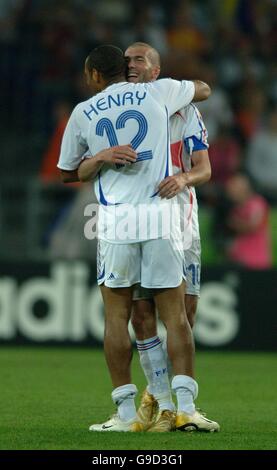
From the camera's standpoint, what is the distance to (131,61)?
277 inches

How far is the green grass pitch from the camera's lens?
6.29 m

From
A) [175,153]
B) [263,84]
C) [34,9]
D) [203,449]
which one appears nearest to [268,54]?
[263,84]

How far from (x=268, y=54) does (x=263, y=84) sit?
726 millimetres

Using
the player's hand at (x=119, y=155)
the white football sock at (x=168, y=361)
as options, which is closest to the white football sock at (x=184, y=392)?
the white football sock at (x=168, y=361)

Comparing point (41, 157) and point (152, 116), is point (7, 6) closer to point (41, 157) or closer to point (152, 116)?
point (41, 157)

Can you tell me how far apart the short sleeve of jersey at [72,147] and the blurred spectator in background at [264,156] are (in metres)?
7.63

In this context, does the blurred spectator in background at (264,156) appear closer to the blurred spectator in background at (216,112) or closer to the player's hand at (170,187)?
the blurred spectator in background at (216,112)

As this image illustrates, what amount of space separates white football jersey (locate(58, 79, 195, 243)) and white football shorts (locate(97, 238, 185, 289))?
51mm

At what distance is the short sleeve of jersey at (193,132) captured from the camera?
23.2 ft

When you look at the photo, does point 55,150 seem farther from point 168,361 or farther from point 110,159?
point 110,159

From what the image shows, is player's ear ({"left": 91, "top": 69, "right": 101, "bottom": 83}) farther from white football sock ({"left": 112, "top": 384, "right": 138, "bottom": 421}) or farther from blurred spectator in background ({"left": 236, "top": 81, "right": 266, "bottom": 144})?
blurred spectator in background ({"left": 236, "top": 81, "right": 266, "bottom": 144})

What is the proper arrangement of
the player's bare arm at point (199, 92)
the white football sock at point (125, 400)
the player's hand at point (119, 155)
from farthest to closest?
the player's bare arm at point (199, 92) < the white football sock at point (125, 400) < the player's hand at point (119, 155)

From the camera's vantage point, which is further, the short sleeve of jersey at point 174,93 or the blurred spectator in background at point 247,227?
the blurred spectator in background at point 247,227

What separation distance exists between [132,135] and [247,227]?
22.8ft
